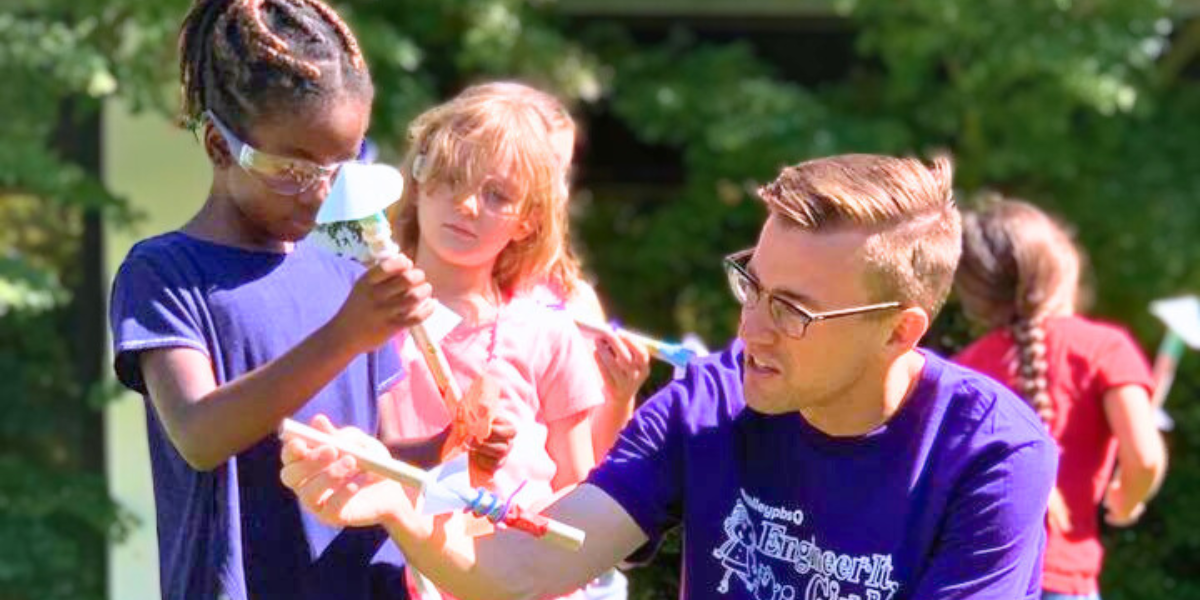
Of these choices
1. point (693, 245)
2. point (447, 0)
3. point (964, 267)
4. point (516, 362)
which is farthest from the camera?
point (693, 245)

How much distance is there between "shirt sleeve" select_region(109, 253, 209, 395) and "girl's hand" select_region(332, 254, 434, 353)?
0.92 ft

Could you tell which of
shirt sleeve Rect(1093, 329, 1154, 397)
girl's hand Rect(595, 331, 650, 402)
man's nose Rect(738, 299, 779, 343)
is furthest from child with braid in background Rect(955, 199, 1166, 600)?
man's nose Rect(738, 299, 779, 343)

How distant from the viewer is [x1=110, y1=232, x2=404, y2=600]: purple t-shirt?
2.64m

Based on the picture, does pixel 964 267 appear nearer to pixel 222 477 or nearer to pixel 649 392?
pixel 649 392

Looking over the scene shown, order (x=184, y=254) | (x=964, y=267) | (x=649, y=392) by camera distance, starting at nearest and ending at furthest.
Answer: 1. (x=184, y=254)
2. (x=649, y=392)
3. (x=964, y=267)

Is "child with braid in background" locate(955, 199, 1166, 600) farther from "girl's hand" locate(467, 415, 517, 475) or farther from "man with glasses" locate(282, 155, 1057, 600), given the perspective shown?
"girl's hand" locate(467, 415, 517, 475)

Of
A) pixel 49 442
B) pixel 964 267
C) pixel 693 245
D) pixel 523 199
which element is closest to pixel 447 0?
pixel 693 245

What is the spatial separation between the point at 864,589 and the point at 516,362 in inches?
37.3

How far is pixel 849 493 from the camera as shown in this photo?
8.89 feet

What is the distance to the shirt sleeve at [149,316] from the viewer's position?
260 cm

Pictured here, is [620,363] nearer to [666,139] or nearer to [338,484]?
[338,484]

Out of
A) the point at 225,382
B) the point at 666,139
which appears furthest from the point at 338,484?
the point at 666,139

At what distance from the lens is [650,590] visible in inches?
167

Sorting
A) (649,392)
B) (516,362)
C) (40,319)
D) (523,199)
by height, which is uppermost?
(523,199)
